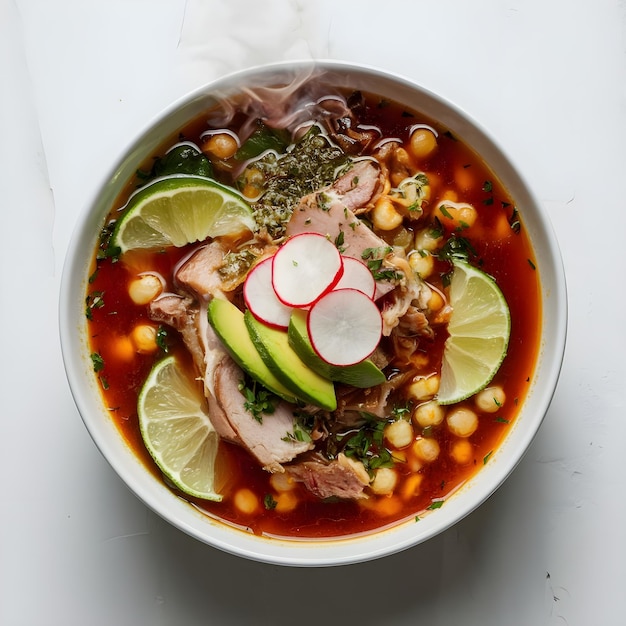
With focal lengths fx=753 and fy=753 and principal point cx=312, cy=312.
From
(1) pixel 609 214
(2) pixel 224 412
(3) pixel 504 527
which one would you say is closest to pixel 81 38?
(2) pixel 224 412

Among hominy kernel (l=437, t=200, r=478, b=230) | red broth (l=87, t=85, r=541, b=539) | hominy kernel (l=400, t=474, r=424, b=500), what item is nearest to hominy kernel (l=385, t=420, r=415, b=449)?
red broth (l=87, t=85, r=541, b=539)

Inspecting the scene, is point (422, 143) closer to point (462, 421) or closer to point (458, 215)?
point (458, 215)

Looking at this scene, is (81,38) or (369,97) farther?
(81,38)

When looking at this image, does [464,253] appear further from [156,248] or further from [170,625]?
[170,625]

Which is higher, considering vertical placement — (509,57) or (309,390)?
(509,57)

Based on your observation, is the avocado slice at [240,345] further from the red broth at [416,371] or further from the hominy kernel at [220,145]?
the hominy kernel at [220,145]

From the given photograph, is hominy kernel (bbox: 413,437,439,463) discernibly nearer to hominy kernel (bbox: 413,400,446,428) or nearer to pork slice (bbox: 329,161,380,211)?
hominy kernel (bbox: 413,400,446,428)

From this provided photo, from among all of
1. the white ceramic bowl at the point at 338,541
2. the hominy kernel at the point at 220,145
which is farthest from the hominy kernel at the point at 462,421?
the hominy kernel at the point at 220,145
